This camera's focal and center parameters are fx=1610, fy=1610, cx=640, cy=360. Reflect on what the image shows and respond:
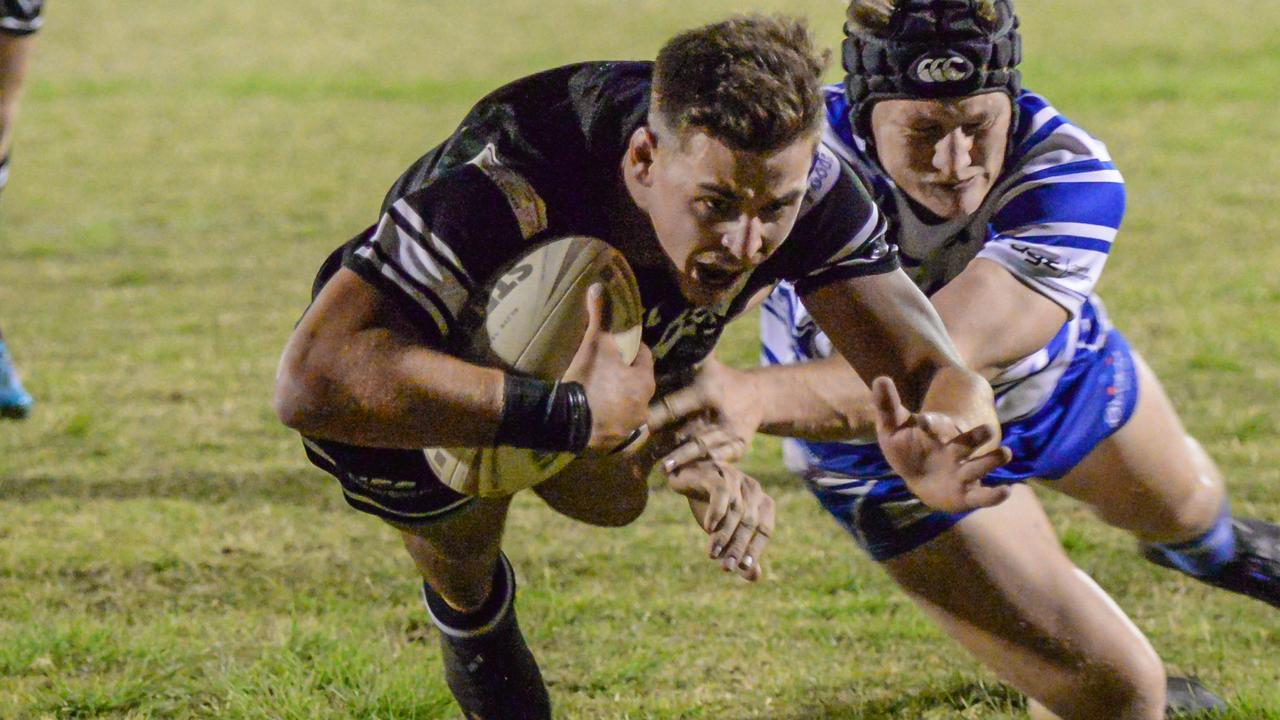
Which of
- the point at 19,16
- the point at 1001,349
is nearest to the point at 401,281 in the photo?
the point at 1001,349

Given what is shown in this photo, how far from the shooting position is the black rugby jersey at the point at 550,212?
9.86ft

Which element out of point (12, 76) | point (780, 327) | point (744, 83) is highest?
point (744, 83)

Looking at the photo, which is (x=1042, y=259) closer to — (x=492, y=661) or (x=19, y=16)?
(x=492, y=661)

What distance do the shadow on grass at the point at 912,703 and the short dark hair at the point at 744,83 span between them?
1.90m

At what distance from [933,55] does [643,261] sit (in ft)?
3.45

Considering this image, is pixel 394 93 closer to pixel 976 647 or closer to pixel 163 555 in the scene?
pixel 163 555

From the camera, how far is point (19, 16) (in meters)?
7.24

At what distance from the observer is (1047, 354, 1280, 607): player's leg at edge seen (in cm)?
424

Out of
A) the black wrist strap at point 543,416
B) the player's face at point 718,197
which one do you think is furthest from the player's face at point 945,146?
the black wrist strap at point 543,416

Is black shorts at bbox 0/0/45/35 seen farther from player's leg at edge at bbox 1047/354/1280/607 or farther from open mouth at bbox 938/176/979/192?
player's leg at edge at bbox 1047/354/1280/607

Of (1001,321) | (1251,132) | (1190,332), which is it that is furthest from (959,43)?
(1251,132)

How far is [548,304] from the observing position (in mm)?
3188

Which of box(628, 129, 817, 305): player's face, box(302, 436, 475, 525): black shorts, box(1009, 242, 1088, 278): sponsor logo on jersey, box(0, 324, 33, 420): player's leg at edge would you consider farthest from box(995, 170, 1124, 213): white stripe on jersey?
box(0, 324, 33, 420): player's leg at edge

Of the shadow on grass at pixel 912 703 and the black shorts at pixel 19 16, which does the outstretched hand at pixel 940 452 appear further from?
the black shorts at pixel 19 16
